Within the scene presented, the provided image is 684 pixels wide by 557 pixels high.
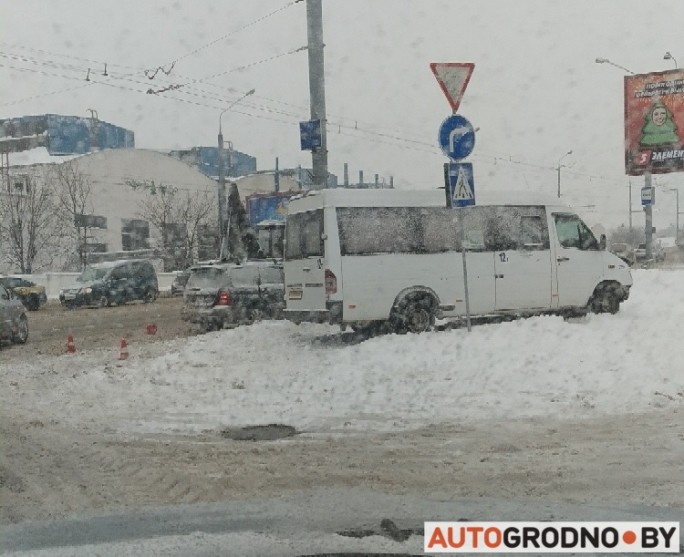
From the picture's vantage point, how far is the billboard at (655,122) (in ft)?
120

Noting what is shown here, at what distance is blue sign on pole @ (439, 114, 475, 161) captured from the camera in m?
12.0

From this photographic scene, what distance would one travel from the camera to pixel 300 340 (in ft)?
48.7

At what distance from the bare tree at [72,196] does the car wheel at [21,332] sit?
36.9 meters

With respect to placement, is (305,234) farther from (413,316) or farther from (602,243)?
(602,243)

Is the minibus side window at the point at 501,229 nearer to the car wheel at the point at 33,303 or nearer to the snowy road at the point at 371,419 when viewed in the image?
the snowy road at the point at 371,419

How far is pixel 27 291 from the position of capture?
32.0 m

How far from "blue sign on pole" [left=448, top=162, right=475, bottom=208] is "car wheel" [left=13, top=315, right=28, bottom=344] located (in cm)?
1005

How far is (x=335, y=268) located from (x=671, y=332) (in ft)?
17.0

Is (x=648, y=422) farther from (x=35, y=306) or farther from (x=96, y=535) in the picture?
(x=35, y=306)

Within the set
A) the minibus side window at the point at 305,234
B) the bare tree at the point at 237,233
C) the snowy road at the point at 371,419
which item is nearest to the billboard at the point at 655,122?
the bare tree at the point at 237,233

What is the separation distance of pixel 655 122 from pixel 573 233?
25.1m

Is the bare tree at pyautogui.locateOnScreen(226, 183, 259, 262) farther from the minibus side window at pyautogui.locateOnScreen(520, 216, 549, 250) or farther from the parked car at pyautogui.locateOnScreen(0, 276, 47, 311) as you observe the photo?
the minibus side window at pyautogui.locateOnScreen(520, 216, 549, 250)

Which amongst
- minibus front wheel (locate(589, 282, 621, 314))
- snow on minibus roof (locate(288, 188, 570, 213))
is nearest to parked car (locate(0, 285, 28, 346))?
snow on minibus roof (locate(288, 188, 570, 213))

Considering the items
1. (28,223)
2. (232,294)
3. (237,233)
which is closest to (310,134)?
(232,294)
